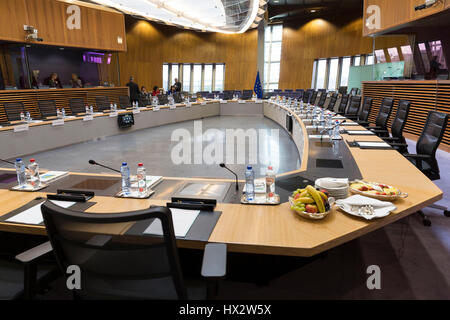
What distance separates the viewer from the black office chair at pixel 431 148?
2.97 m

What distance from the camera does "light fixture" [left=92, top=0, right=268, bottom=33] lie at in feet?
42.1

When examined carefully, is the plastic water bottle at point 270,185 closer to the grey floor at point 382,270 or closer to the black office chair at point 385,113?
the grey floor at point 382,270

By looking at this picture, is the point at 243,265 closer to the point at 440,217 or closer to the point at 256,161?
the point at 440,217

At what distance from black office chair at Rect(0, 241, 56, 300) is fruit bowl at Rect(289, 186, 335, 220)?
1.19m

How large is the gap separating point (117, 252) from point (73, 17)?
11.2 meters

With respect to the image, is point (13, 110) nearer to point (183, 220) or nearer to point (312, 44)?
point (183, 220)

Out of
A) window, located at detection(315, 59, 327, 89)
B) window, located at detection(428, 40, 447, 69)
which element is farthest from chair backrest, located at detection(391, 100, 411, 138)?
window, located at detection(315, 59, 327, 89)

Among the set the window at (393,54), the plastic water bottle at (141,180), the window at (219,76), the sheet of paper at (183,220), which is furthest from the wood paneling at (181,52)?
the sheet of paper at (183,220)

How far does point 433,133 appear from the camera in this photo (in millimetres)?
3176

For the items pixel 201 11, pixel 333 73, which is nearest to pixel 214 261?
pixel 201 11

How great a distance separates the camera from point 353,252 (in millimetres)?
2395

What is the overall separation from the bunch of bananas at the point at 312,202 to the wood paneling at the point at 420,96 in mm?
5338
